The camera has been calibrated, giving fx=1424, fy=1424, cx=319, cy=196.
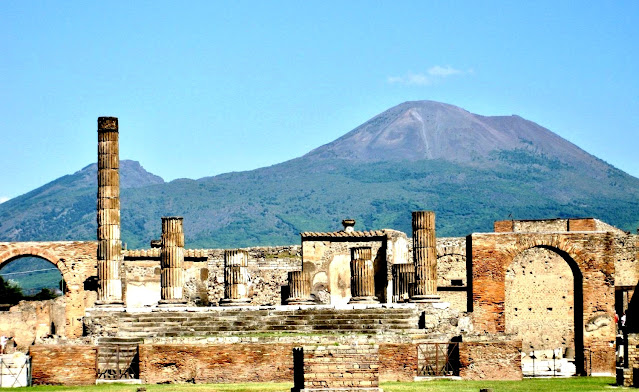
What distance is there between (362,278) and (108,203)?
8.08 metres

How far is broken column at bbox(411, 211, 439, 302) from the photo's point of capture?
40.0m

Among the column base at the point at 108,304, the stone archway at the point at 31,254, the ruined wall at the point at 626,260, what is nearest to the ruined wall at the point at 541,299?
the ruined wall at the point at 626,260

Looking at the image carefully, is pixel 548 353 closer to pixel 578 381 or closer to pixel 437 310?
pixel 437 310

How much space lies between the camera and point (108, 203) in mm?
42781

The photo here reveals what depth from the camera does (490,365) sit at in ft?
105

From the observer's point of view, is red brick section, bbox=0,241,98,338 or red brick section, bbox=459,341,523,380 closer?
red brick section, bbox=459,341,523,380

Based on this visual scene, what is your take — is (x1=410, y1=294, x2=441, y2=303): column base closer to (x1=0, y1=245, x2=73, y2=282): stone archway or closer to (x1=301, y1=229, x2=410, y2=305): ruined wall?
(x1=301, y1=229, x2=410, y2=305): ruined wall

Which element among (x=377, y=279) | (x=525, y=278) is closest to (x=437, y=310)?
(x=377, y=279)

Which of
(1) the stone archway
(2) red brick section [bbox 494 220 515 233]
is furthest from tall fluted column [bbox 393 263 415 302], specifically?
(2) red brick section [bbox 494 220 515 233]

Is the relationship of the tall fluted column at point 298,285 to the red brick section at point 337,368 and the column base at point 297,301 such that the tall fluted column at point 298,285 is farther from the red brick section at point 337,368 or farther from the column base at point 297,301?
the red brick section at point 337,368

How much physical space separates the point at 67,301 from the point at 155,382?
15.1 meters

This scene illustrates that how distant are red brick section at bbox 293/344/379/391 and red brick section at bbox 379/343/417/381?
661cm

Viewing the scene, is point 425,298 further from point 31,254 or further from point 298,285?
point 31,254

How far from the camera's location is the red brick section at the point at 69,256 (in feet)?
148
